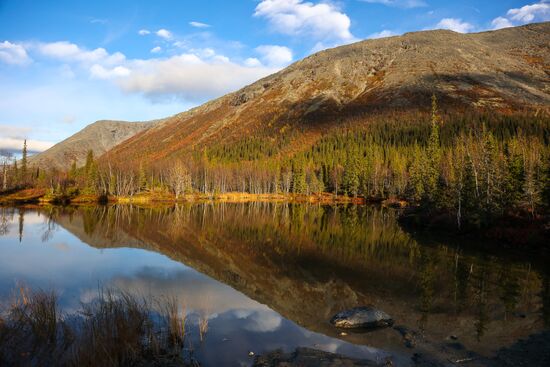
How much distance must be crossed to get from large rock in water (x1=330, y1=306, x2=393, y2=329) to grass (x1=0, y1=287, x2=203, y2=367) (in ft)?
20.6

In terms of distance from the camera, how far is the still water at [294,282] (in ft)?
50.3

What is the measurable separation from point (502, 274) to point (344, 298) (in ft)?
44.6

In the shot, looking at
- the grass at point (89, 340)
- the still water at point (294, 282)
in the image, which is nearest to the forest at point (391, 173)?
the still water at point (294, 282)

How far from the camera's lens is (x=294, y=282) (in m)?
25.0

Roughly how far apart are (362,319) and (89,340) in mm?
11044

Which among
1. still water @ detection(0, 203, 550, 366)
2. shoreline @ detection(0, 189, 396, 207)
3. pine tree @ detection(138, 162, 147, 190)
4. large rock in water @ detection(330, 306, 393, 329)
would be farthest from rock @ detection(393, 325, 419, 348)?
pine tree @ detection(138, 162, 147, 190)

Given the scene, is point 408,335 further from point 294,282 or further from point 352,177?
point 352,177

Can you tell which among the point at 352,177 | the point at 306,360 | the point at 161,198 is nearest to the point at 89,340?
the point at 306,360

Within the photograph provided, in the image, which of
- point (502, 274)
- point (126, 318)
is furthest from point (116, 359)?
point (502, 274)

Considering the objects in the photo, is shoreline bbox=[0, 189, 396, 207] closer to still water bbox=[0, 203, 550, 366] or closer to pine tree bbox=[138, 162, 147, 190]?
Answer: pine tree bbox=[138, 162, 147, 190]

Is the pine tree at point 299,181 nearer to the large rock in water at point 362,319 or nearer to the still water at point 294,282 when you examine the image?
the still water at point 294,282

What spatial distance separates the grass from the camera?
438 inches

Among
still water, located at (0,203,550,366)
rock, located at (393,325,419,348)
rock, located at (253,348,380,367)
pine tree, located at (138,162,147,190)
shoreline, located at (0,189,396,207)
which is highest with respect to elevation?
pine tree, located at (138,162,147,190)

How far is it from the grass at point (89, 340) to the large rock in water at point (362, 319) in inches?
247
